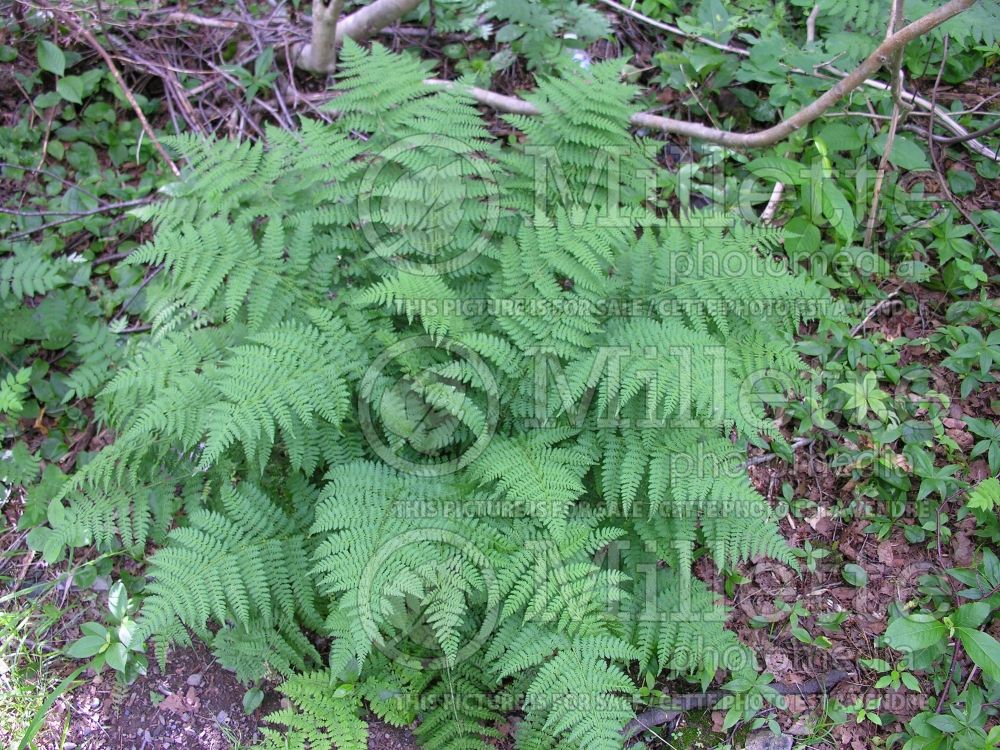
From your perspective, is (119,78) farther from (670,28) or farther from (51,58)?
(670,28)

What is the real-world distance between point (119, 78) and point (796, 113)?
3.91m

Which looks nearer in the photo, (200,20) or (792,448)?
(792,448)

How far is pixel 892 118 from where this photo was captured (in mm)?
4031

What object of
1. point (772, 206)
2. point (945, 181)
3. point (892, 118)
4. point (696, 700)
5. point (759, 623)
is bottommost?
point (696, 700)

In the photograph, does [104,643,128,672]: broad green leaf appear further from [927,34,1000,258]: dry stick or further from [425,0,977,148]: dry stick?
[927,34,1000,258]: dry stick

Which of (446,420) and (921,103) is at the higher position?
(921,103)

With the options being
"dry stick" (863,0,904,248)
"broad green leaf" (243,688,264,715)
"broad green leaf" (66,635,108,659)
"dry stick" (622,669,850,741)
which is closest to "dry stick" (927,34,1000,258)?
"dry stick" (863,0,904,248)

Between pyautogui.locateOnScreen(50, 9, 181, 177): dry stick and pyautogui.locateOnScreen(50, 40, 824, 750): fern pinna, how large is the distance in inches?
41.8

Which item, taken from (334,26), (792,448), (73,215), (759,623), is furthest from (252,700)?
(334,26)

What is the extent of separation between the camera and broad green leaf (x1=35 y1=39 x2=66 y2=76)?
15.1 feet

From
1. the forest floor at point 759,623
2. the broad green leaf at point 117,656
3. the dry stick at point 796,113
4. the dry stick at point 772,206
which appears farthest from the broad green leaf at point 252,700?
the dry stick at point 772,206

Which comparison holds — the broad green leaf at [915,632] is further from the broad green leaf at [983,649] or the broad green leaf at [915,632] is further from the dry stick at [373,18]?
the dry stick at [373,18]

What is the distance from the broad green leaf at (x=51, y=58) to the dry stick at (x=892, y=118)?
15.0 ft

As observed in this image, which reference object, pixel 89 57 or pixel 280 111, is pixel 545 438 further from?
pixel 89 57
